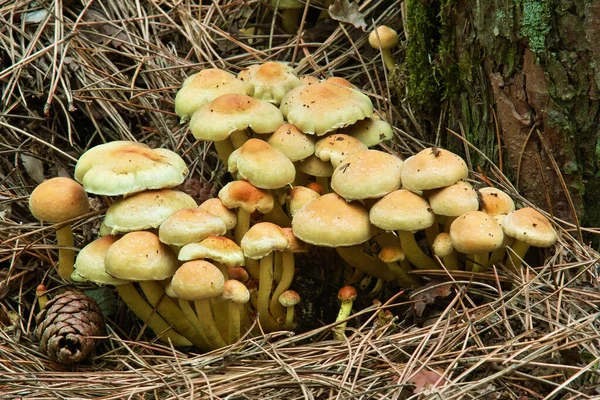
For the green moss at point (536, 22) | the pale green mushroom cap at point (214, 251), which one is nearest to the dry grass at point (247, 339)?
the pale green mushroom cap at point (214, 251)

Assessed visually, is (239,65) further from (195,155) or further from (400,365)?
(400,365)

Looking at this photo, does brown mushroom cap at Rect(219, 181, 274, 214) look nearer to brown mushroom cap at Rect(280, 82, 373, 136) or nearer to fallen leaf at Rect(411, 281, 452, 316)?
brown mushroom cap at Rect(280, 82, 373, 136)

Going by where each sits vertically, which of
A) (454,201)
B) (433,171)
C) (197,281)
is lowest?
(197,281)

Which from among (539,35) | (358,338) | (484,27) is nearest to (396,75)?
(484,27)

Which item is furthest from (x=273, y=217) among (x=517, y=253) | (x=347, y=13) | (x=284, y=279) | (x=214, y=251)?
(x=347, y=13)

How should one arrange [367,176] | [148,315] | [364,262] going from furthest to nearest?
[364,262] → [148,315] → [367,176]

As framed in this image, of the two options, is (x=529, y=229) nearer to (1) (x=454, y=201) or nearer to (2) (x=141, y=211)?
(1) (x=454, y=201)
